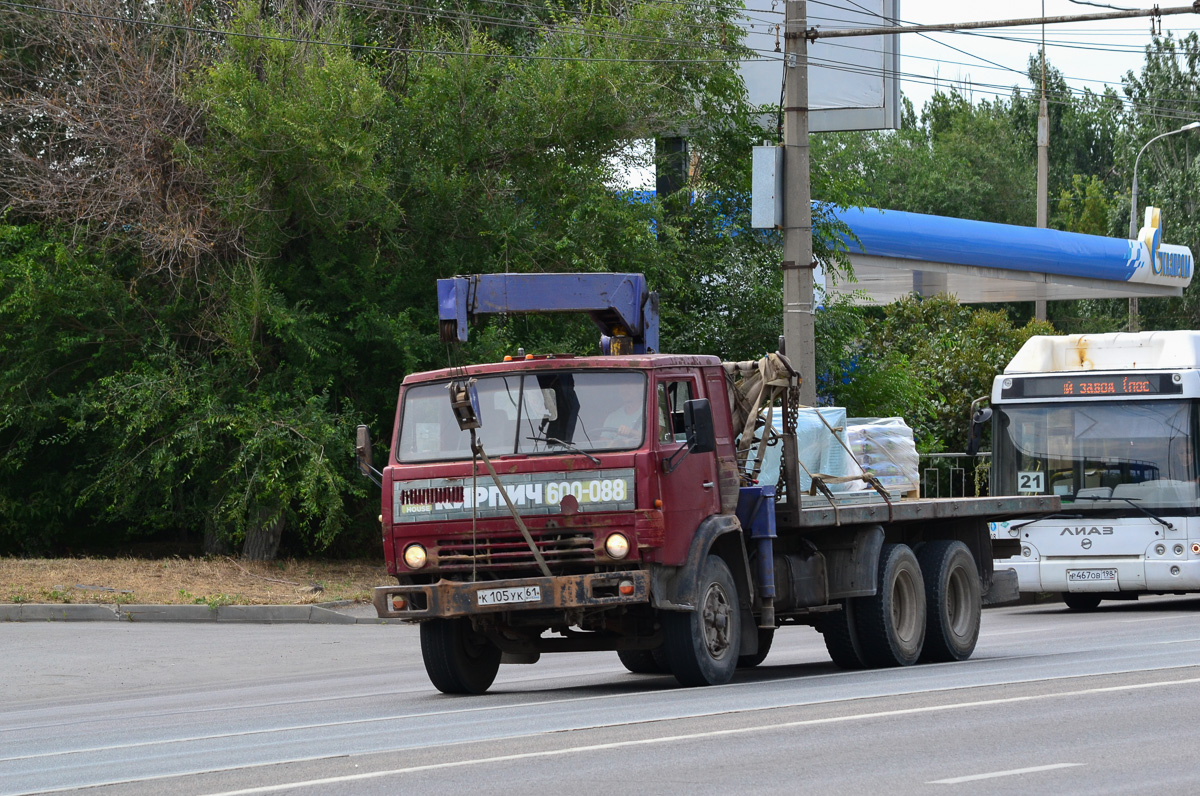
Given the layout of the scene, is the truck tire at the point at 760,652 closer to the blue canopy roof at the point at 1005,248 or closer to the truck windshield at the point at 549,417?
the truck windshield at the point at 549,417

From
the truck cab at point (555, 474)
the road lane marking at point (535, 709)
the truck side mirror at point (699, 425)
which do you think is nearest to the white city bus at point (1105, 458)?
the road lane marking at point (535, 709)

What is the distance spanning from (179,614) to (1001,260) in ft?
87.7

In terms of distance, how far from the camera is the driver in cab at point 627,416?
36.3 feet

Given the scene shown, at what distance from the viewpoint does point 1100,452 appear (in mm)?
19781

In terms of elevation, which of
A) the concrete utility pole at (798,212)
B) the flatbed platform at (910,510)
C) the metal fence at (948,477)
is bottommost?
the flatbed platform at (910,510)

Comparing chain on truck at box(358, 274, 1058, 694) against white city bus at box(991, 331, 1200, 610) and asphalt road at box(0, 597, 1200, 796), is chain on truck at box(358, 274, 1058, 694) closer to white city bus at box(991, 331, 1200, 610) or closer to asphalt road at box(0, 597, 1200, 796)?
asphalt road at box(0, 597, 1200, 796)

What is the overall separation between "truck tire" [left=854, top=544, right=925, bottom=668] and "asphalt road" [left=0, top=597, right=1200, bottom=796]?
299mm

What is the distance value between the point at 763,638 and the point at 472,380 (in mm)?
3834

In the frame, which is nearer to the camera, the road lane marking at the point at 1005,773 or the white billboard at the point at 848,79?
the road lane marking at the point at 1005,773

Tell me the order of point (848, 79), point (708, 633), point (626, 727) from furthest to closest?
point (848, 79)
point (708, 633)
point (626, 727)

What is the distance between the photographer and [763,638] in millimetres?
13625

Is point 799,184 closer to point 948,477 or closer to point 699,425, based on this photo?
point 699,425

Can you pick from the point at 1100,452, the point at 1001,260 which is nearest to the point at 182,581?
the point at 1100,452

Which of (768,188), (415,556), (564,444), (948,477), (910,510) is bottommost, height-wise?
(415,556)
